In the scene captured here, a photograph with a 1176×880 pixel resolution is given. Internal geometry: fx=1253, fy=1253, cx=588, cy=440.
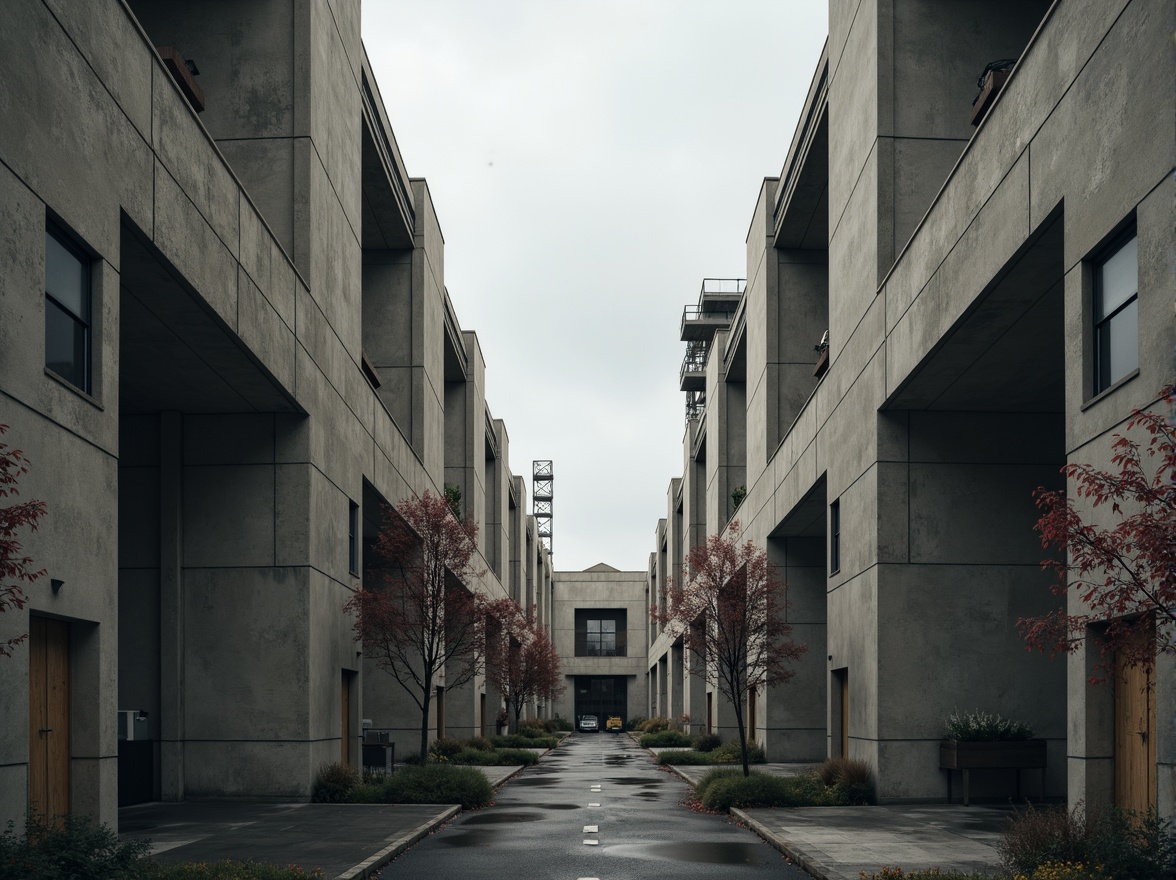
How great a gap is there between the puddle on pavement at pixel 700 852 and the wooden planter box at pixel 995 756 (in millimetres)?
5508

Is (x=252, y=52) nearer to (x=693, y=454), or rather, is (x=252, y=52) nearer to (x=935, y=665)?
(x=935, y=665)

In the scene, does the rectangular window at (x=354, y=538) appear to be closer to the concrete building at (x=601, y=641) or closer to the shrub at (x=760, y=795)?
the shrub at (x=760, y=795)

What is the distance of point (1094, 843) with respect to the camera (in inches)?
429

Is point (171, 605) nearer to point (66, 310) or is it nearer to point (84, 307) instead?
point (84, 307)

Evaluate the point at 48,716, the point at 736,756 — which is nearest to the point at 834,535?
the point at 736,756

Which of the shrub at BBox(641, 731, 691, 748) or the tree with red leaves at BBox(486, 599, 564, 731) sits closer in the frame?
the tree with red leaves at BBox(486, 599, 564, 731)

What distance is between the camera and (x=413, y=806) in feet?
69.8

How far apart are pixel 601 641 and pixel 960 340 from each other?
90364mm

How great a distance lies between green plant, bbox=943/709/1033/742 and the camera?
68.1ft

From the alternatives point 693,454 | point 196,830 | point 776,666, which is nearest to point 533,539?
point 693,454

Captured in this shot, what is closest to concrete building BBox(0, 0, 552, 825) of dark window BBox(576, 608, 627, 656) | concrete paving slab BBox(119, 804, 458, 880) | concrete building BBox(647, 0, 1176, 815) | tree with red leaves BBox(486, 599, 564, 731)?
concrete paving slab BBox(119, 804, 458, 880)

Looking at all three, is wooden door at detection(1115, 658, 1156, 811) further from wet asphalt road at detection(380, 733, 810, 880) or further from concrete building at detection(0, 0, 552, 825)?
concrete building at detection(0, 0, 552, 825)

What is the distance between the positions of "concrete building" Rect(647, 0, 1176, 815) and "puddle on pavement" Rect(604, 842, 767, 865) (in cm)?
407

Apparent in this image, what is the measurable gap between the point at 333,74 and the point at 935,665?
16.0 metres
